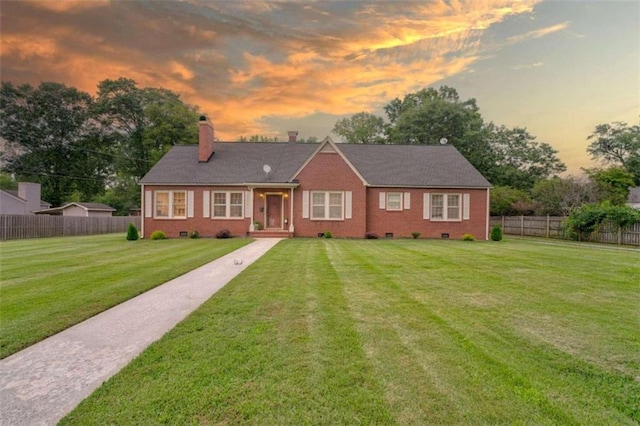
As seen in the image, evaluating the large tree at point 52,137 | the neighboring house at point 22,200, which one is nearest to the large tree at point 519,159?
the neighboring house at point 22,200

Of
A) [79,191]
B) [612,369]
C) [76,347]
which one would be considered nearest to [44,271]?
[76,347]

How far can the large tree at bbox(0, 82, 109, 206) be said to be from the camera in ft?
124

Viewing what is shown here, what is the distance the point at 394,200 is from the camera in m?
19.8

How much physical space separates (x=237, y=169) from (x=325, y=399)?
18.9 m

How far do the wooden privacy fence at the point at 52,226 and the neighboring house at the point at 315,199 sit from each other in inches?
291

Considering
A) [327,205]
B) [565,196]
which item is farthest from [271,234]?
[565,196]

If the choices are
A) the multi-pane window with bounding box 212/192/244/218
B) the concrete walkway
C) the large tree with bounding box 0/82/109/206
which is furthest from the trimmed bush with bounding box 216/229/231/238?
the large tree with bounding box 0/82/109/206

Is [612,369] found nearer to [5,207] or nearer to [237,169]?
[237,169]

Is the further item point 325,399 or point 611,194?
point 611,194

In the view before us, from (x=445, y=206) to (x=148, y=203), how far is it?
1755 cm

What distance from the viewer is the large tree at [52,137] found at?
37.7 meters

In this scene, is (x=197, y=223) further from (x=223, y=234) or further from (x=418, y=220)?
(x=418, y=220)

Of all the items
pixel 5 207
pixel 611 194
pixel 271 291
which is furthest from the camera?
pixel 5 207

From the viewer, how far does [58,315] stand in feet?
15.1
